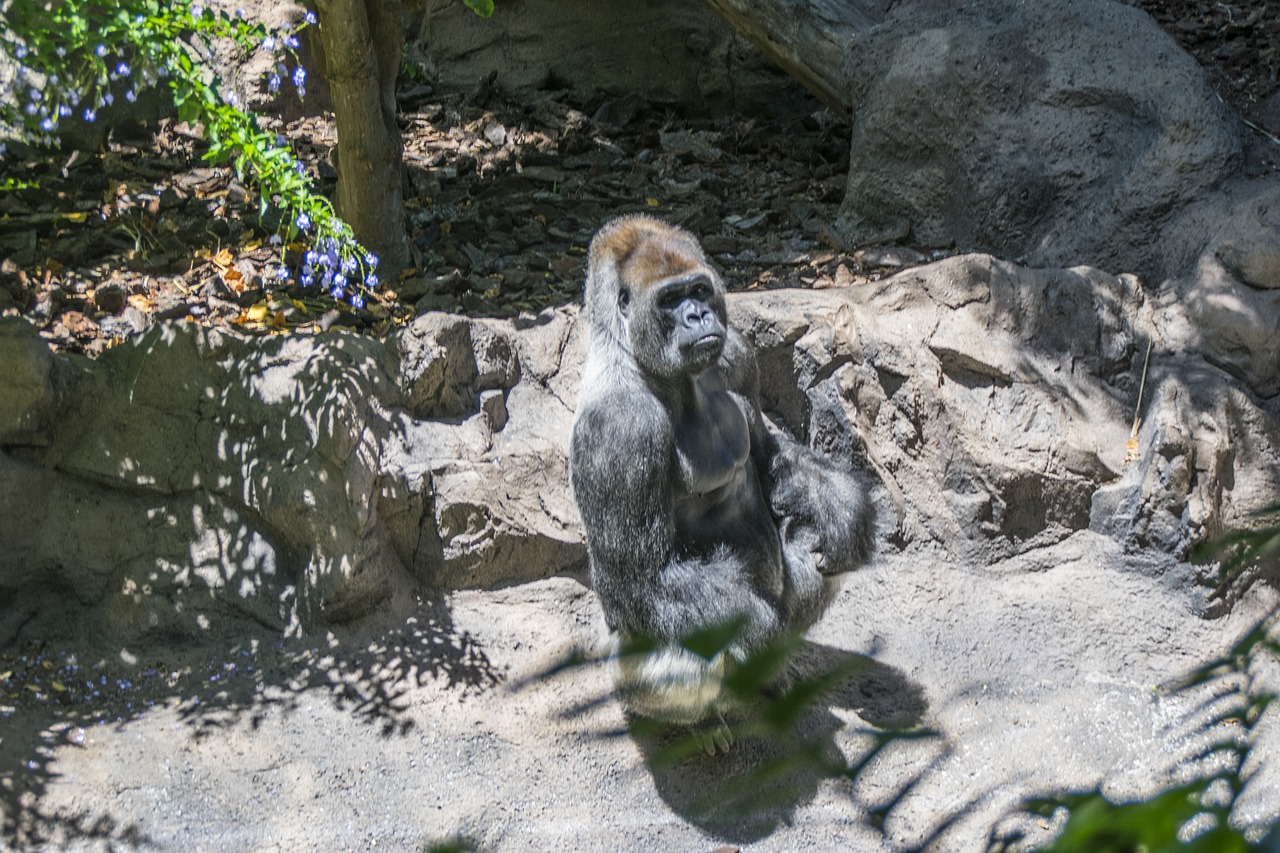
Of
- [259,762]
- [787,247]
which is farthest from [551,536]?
[787,247]

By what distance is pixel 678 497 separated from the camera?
12.8 feet

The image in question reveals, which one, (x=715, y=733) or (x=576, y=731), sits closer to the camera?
(x=715, y=733)

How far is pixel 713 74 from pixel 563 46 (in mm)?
904

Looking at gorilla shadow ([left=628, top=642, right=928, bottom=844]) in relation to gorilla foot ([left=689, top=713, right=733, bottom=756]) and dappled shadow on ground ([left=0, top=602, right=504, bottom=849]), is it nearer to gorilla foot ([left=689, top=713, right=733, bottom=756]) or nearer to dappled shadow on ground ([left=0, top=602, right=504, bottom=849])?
gorilla foot ([left=689, top=713, right=733, bottom=756])

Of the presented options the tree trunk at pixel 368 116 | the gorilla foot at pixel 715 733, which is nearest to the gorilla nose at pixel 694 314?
the gorilla foot at pixel 715 733

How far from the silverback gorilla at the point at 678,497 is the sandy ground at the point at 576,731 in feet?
1.06

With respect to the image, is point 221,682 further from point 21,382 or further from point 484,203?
point 484,203

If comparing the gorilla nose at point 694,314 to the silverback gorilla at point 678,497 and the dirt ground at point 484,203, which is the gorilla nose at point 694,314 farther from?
the dirt ground at point 484,203

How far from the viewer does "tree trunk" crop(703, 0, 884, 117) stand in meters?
5.94

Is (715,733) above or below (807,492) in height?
below

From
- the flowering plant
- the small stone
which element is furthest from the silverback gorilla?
the small stone

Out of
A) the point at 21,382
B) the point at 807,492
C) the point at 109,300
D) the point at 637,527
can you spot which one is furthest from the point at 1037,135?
the point at 21,382

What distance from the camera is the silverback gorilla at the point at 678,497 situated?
364 cm

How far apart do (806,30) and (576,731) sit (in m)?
3.63
